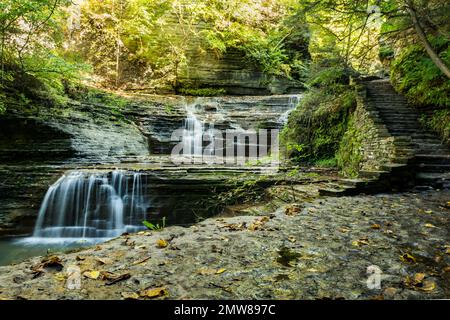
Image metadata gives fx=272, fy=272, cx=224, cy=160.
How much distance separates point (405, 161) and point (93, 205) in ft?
26.9

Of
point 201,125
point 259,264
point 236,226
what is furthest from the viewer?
point 201,125

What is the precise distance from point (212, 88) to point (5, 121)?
1095 cm

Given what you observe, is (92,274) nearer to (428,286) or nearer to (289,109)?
(428,286)

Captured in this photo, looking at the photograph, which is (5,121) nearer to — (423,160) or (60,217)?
(60,217)

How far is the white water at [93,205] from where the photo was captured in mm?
7484

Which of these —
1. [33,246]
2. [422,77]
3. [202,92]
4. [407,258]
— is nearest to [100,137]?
[33,246]

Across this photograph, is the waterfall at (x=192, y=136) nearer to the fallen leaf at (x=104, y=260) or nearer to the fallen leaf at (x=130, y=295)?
the fallen leaf at (x=104, y=260)

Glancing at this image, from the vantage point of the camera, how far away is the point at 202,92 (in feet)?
55.6

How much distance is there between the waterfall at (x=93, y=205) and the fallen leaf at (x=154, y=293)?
236 inches

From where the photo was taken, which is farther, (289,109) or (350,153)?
(289,109)

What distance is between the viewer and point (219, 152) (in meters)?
12.7

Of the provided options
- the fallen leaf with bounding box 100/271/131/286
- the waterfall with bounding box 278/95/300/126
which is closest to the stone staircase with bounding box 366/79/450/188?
the waterfall with bounding box 278/95/300/126

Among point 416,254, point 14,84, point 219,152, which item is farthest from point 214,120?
point 416,254

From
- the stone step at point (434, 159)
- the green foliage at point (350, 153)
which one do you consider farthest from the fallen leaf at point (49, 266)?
the stone step at point (434, 159)
